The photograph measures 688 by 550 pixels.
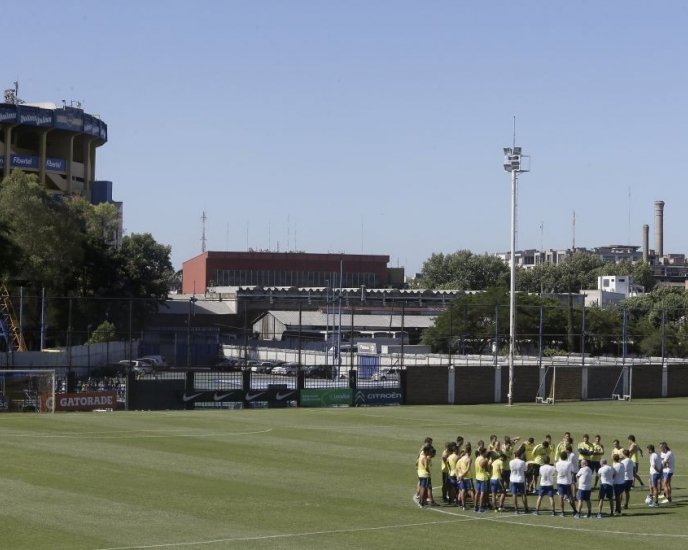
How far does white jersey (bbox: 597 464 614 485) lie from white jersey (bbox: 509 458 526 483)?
1.93m

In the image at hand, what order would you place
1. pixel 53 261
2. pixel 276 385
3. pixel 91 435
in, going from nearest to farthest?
pixel 91 435, pixel 276 385, pixel 53 261

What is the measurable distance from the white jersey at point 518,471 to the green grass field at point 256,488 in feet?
3.07

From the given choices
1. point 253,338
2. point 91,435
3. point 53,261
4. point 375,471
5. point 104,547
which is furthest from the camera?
point 253,338

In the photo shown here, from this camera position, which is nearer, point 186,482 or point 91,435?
point 186,482

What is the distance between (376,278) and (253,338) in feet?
289

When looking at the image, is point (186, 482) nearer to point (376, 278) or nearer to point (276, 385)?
point (276, 385)

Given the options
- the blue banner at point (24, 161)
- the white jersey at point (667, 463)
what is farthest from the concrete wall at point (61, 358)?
the blue banner at point (24, 161)

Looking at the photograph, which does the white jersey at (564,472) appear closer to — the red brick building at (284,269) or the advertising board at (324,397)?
the advertising board at (324,397)

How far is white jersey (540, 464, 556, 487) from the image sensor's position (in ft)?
99.5

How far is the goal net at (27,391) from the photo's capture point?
207 ft

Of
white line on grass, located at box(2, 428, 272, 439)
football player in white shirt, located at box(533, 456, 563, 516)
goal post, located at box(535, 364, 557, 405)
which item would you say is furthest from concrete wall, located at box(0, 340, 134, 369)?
football player in white shirt, located at box(533, 456, 563, 516)

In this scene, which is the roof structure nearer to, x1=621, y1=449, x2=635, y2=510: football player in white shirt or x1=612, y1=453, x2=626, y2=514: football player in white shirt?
x1=621, y1=449, x2=635, y2=510: football player in white shirt

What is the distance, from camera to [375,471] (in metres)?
38.6

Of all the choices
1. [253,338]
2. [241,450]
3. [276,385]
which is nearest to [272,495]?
[241,450]
